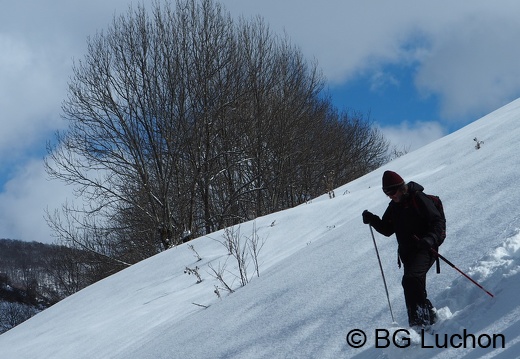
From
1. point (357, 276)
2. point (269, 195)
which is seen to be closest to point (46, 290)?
point (269, 195)

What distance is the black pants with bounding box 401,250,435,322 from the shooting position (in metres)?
4.30

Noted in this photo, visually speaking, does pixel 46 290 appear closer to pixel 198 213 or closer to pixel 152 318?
pixel 198 213

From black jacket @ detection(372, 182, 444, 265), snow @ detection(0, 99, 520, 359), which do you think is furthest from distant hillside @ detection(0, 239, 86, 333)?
black jacket @ detection(372, 182, 444, 265)

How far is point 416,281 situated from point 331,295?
4.31ft

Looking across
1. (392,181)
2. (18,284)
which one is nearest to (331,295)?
(392,181)

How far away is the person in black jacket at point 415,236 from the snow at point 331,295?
18cm

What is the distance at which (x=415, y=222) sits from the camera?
4531mm

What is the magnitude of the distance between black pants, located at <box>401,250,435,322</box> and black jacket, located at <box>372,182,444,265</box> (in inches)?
2.0

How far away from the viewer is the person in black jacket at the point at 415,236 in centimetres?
432

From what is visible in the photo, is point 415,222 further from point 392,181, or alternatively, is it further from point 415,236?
point 392,181

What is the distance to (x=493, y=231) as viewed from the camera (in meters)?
5.20

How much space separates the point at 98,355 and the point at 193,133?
49.7 ft

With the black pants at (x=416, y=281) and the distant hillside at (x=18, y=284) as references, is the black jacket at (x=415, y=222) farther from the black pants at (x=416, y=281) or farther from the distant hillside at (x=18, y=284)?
the distant hillside at (x=18, y=284)

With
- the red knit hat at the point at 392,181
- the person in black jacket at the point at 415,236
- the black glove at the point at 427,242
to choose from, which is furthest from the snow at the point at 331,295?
the red knit hat at the point at 392,181
